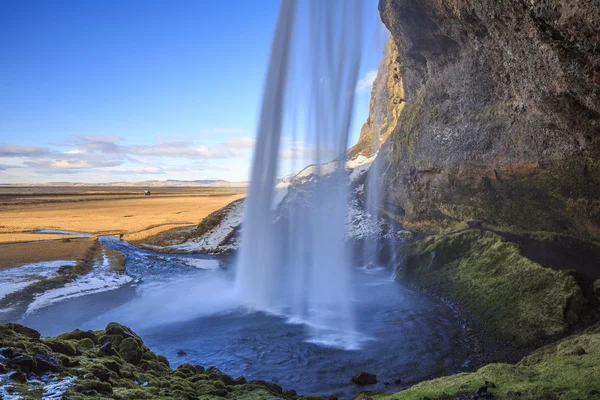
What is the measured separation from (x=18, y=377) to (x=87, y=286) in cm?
2125

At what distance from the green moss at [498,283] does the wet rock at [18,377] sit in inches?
646

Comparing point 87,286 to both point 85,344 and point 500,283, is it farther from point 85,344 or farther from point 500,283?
point 500,283

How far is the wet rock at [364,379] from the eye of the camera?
14188 millimetres

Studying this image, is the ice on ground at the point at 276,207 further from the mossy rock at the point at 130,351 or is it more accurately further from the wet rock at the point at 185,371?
the mossy rock at the point at 130,351

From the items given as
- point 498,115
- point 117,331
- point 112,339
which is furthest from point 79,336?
point 498,115

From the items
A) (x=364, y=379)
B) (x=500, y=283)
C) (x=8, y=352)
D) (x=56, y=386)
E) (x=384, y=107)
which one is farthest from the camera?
(x=384, y=107)

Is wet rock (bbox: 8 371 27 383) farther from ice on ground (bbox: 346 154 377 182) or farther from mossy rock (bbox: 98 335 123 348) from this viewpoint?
ice on ground (bbox: 346 154 377 182)

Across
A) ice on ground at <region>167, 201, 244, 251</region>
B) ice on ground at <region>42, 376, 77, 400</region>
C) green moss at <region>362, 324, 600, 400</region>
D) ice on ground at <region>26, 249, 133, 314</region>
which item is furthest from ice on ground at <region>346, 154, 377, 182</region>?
ice on ground at <region>42, 376, 77, 400</region>

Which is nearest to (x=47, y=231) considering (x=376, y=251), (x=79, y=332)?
(x=376, y=251)

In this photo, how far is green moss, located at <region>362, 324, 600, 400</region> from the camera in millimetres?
8719

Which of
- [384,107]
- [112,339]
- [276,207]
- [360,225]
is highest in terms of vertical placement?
[384,107]

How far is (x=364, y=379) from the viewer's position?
1423 cm

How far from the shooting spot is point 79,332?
13734 mm

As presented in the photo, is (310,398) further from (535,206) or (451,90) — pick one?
(451,90)
